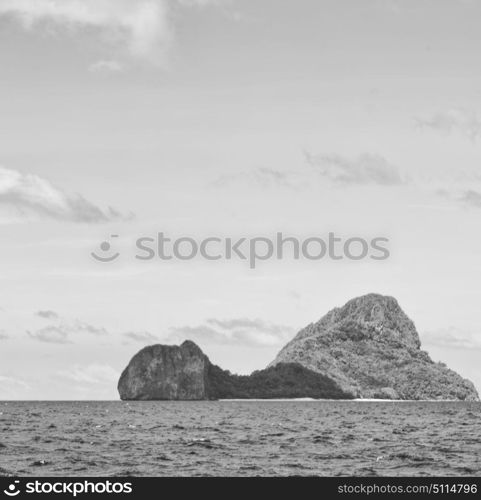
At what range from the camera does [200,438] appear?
97688mm

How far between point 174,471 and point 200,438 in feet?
112
